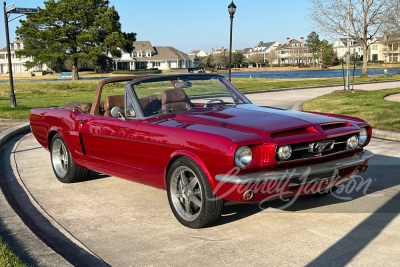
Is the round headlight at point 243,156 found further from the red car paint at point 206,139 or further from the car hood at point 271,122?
the car hood at point 271,122

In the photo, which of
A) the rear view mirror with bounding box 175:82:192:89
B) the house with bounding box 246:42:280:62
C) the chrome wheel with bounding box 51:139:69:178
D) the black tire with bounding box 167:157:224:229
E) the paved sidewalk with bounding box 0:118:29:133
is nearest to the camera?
the black tire with bounding box 167:157:224:229

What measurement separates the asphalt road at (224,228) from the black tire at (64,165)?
144 millimetres

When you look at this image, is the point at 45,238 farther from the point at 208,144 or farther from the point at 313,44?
the point at 313,44

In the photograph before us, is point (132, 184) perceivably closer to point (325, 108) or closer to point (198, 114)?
point (198, 114)

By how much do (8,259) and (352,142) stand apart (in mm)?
3456

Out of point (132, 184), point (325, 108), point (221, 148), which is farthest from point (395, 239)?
point (325, 108)

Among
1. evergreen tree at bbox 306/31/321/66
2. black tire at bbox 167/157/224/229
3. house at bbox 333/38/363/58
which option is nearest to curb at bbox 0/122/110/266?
black tire at bbox 167/157/224/229

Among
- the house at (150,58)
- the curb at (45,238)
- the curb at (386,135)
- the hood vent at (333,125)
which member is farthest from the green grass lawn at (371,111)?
the house at (150,58)

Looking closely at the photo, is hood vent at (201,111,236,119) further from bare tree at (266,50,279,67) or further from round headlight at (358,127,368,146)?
bare tree at (266,50,279,67)

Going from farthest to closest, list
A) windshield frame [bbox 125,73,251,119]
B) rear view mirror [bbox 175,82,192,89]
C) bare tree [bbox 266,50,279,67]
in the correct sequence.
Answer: bare tree [bbox 266,50,279,67]
rear view mirror [bbox 175,82,192,89]
windshield frame [bbox 125,73,251,119]

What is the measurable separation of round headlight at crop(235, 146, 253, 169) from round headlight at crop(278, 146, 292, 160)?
0.28 m

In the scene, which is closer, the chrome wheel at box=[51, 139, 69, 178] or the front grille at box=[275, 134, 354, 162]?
the front grille at box=[275, 134, 354, 162]

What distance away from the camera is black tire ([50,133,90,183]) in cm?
687

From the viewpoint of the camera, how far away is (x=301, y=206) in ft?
17.9
